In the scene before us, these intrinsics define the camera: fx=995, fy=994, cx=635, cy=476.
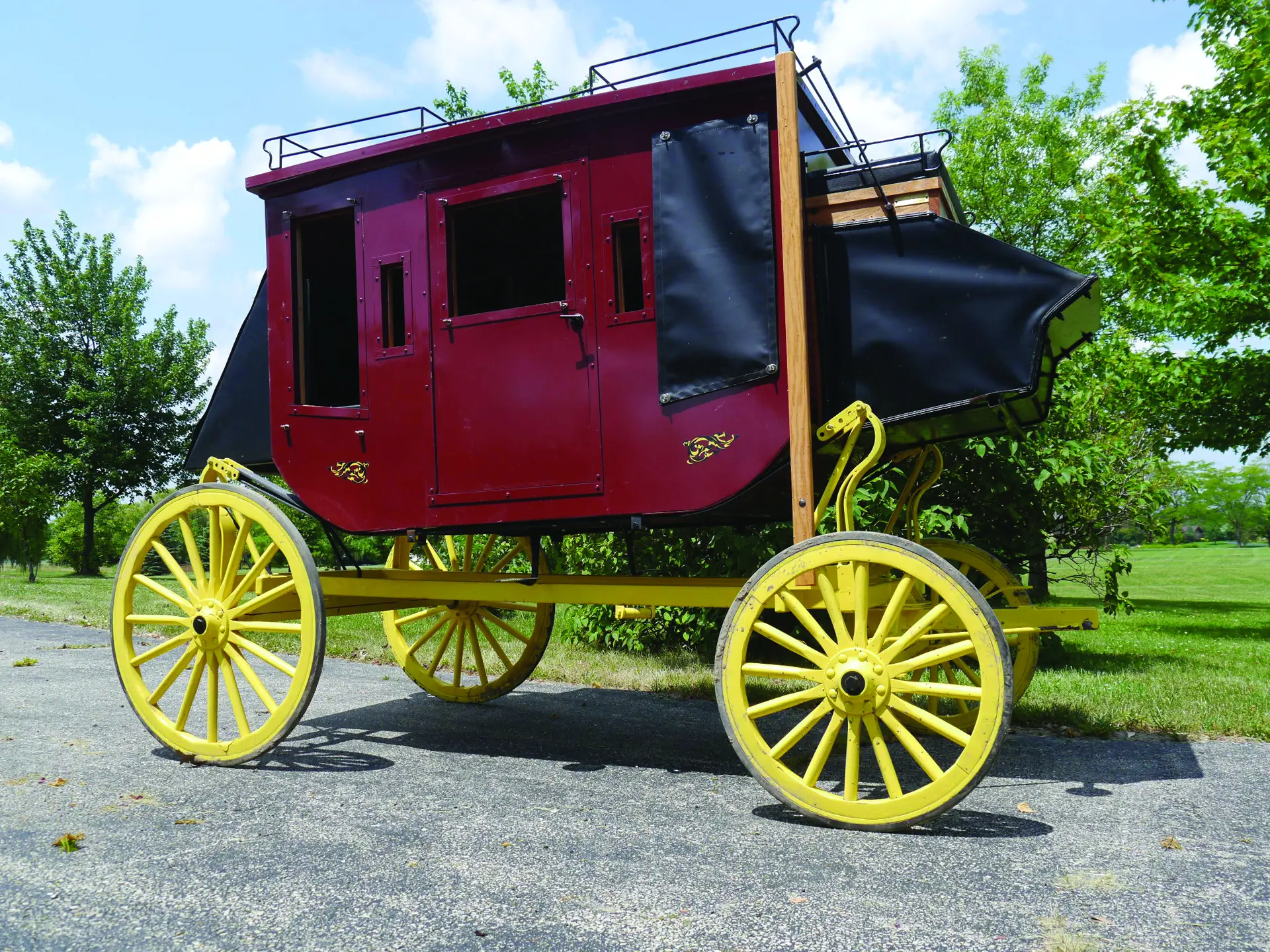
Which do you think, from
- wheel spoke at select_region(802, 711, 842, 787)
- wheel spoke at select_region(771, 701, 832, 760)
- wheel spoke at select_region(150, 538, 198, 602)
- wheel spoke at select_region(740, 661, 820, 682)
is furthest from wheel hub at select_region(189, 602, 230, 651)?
wheel spoke at select_region(802, 711, 842, 787)

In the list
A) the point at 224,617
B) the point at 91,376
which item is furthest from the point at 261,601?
the point at 91,376

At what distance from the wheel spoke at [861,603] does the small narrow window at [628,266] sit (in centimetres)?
167

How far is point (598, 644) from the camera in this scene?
933cm

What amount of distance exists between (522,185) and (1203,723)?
4736 mm

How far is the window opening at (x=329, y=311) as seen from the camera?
5.77m

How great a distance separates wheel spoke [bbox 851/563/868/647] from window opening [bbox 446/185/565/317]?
2.41m

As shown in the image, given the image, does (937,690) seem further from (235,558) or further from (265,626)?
(235,558)

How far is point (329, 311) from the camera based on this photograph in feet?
22.0

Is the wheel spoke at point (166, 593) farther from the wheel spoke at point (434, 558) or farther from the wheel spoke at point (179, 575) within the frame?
the wheel spoke at point (434, 558)

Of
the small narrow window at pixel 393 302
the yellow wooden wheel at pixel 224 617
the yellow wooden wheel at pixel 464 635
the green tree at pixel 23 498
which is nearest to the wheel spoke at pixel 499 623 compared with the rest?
the yellow wooden wheel at pixel 464 635

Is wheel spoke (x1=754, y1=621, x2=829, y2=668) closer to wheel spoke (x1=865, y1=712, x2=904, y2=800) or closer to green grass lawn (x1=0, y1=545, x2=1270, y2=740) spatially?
wheel spoke (x1=865, y1=712, x2=904, y2=800)

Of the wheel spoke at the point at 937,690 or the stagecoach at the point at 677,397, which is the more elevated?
the stagecoach at the point at 677,397

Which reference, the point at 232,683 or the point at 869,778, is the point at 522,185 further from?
the point at 869,778

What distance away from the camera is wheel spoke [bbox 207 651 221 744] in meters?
4.91
